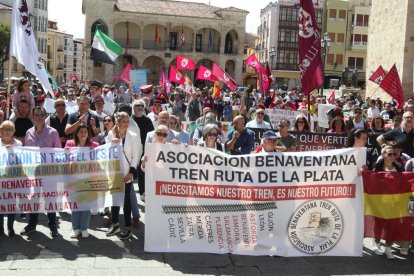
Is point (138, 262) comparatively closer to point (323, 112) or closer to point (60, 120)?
point (60, 120)

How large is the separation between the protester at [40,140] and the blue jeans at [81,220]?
266 millimetres

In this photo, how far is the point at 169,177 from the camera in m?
6.04

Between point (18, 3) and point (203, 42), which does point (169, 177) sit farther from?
point (203, 42)

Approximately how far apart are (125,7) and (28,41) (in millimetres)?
55263

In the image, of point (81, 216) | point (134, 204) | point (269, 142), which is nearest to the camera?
point (269, 142)

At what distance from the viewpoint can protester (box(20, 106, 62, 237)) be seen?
6.71m

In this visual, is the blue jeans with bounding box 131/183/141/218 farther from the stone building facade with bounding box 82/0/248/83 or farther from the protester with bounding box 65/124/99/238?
the stone building facade with bounding box 82/0/248/83

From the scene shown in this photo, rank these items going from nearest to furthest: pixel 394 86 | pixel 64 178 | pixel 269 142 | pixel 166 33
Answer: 1. pixel 269 142
2. pixel 64 178
3. pixel 394 86
4. pixel 166 33

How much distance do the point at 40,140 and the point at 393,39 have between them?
26.6 meters

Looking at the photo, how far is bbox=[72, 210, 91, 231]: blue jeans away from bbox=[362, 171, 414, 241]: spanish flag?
3.46 m

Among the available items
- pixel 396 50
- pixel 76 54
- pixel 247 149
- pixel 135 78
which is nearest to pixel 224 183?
pixel 247 149

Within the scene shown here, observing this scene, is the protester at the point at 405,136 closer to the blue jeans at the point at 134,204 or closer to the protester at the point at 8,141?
the blue jeans at the point at 134,204

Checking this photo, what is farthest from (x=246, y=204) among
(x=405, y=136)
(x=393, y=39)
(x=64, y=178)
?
(x=393, y=39)

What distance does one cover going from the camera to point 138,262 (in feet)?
19.0
